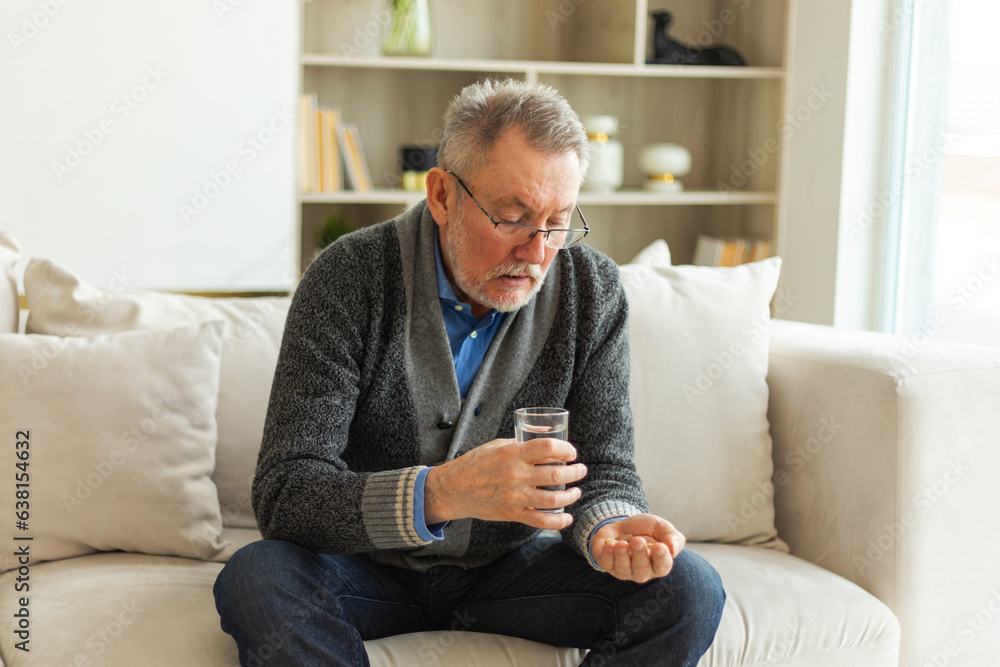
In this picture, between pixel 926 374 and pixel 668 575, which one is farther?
pixel 926 374

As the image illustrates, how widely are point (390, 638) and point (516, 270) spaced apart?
56cm

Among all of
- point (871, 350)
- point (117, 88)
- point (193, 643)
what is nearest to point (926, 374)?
point (871, 350)

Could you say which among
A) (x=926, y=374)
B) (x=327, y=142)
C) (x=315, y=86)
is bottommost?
(x=926, y=374)

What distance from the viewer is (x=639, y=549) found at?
3.88 ft

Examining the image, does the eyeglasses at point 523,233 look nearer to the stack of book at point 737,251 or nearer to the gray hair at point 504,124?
the gray hair at point 504,124

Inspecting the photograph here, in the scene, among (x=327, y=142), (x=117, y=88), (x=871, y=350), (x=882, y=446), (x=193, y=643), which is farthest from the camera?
(x=327, y=142)

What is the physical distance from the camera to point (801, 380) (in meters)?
1.75

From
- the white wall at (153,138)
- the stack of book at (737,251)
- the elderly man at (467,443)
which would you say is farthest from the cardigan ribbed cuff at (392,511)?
the stack of book at (737,251)

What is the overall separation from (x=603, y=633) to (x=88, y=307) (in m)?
1.03

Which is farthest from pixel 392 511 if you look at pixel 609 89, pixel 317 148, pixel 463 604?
pixel 609 89

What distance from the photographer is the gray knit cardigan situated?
127 cm

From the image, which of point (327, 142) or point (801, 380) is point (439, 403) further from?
point (327, 142)

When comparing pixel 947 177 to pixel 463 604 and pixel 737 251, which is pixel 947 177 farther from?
pixel 463 604

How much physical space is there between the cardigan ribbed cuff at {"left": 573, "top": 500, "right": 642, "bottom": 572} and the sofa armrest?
18.9 inches
